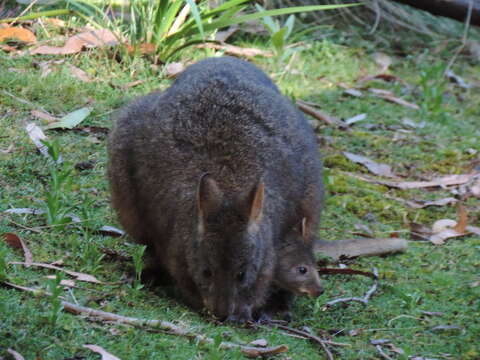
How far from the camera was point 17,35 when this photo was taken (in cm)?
658

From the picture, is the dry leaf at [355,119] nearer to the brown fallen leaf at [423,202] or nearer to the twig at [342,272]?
the brown fallen leaf at [423,202]

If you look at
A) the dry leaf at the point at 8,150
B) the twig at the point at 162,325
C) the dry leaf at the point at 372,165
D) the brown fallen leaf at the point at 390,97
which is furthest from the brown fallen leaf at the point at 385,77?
the twig at the point at 162,325

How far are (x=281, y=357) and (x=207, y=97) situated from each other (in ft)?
5.18

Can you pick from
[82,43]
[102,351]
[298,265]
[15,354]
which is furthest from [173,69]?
[15,354]

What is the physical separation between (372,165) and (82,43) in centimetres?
266

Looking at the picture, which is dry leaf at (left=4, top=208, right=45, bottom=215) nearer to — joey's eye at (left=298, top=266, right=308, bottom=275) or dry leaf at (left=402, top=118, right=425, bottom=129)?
joey's eye at (left=298, top=266, right=308, bottom=275)

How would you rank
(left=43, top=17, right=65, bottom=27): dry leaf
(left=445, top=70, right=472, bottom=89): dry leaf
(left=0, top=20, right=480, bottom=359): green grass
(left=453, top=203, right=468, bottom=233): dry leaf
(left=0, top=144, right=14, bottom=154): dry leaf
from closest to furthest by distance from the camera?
(left=0, top=20, right=480, bottom=359): green grass
(left=0, top=144, right=14, bottom=154): dry leaf
(left=453, top=203, right=468, bottom=233): dry leaf
(left=43, top=17, right=65, bottom=27): dry leaf
(left=445, top=70, right=472, bottom=89): dry leaf

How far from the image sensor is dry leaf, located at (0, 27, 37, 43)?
650 cm

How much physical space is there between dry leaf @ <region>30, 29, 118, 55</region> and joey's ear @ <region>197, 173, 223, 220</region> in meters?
3.27

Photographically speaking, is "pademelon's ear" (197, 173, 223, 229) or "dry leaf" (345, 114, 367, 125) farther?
"dry leaf" (345, 114, 367, 125)

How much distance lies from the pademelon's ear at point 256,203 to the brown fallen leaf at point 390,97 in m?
4.16

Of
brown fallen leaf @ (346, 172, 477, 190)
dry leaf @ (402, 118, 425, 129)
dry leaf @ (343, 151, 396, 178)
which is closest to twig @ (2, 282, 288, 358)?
brown fallen leaf @ (346, 172, 477, 190)

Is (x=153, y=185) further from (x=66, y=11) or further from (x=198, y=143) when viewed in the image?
(x=66, y=11)

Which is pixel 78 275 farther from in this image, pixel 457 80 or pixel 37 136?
pixel 457 80
